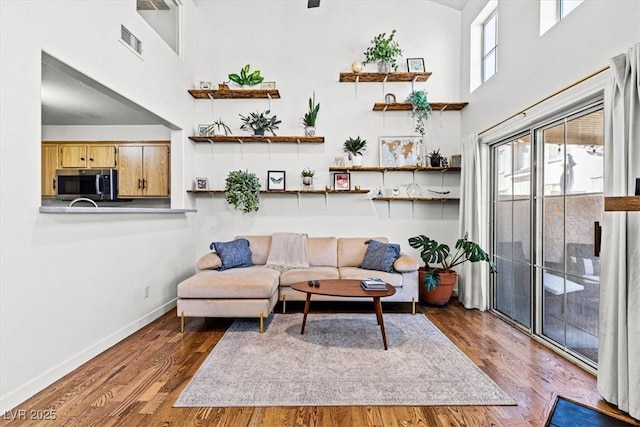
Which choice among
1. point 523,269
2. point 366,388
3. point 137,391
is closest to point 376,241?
point 523,269

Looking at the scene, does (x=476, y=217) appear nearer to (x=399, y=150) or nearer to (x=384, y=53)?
(x=399, y=150)

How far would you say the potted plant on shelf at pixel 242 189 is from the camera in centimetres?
435

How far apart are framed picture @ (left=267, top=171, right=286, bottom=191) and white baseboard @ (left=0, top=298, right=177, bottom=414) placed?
2124mm

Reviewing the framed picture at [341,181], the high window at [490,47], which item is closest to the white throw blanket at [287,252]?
the framed picture at [341,181]

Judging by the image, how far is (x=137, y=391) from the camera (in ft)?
7.22

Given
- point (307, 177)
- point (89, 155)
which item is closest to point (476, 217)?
point (307, 177)

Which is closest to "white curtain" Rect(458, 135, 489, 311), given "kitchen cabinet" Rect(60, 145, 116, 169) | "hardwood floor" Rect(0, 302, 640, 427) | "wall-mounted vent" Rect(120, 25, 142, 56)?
"hardwood floor" Rect(0, 302, 640, 427)

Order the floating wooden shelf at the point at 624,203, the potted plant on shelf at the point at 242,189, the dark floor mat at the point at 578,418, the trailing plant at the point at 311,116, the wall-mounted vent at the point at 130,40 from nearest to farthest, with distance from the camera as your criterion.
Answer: the dark floor mat at the point at 578,418
the floating wooden shelf at the point at 624,203
the wall-mounted vent at the point at 130,40
the potted plant on shelf at the point at 242,189
the trailing plant at the point at 311,116

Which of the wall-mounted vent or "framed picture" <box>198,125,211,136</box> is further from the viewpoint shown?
"framed picture" <box>198,125,211,136</box>

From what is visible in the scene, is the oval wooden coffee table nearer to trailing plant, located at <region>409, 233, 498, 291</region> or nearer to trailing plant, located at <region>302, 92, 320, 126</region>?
trailing plant, located at <region>409, 233, 498, 291</region>

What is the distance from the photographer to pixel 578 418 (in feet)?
3.72

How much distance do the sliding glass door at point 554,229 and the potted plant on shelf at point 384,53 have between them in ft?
6.07

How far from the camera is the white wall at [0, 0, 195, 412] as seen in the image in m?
2.01

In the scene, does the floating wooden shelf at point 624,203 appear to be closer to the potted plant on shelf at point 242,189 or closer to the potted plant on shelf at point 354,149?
the potted plant on shelf at point 354,149
